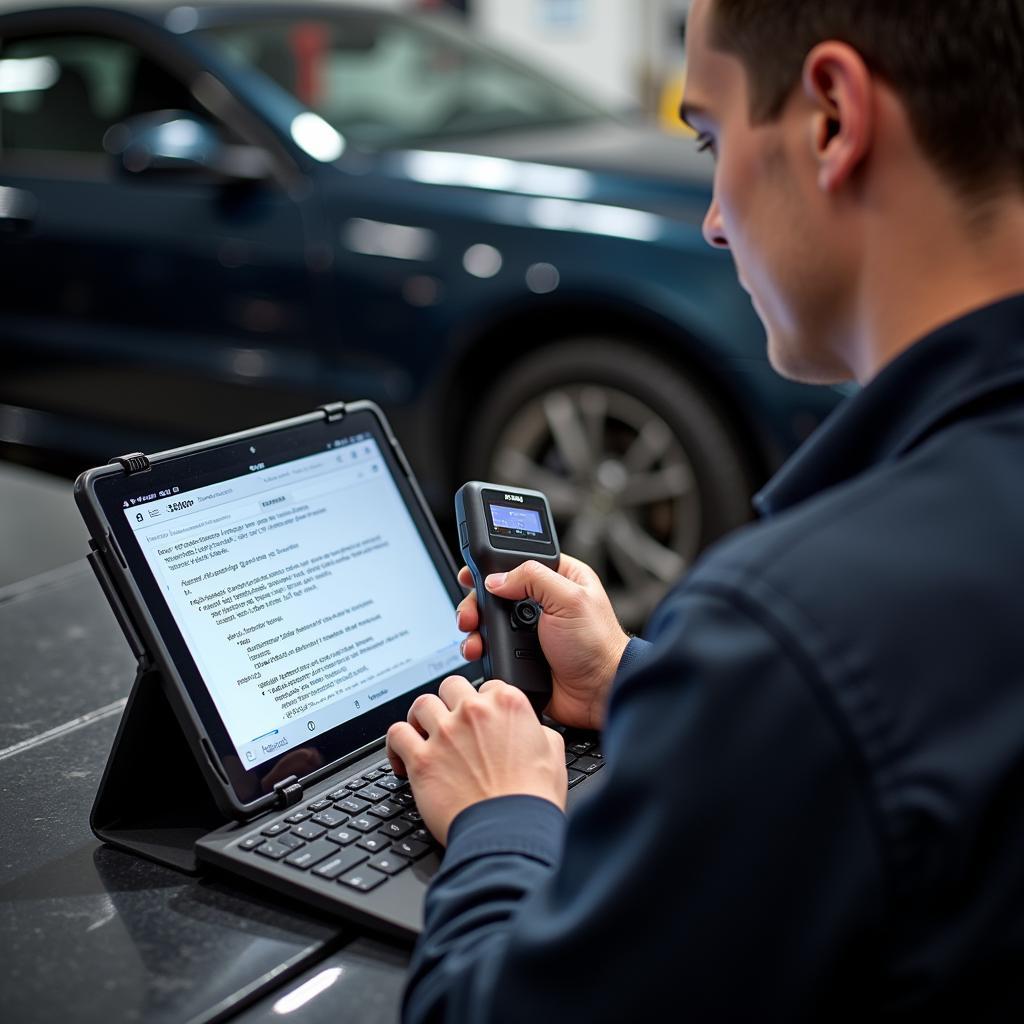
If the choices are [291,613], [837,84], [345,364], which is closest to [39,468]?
[345,364]

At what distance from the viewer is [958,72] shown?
77 centimetres

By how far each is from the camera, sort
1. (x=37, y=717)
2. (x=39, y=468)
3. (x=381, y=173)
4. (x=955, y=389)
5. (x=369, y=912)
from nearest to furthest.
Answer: (x=955, y=389) → (x=369, y=912) → (x=37, y=717) → (x=381, y=173) → (x=39, y=468)

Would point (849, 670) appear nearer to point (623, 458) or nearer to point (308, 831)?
point (308, 831)

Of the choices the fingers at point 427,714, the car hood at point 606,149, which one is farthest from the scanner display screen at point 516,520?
the car hood at point 606,149

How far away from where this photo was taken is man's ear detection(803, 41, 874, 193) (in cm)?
78

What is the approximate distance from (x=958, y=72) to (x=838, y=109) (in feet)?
0.22

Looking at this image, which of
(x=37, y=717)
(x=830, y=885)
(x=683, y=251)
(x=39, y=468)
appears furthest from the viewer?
(x=39, y=468)

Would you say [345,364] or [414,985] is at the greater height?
[345,364]

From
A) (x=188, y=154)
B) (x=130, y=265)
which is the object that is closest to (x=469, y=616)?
(x=188, y=154)

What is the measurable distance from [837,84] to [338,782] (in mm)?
648

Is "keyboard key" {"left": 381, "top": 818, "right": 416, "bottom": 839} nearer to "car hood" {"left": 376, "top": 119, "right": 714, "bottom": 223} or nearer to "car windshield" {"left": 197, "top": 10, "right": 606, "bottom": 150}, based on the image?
"car hood" {"left": 376, "top": 119, "right": 714, "bottom": 223}

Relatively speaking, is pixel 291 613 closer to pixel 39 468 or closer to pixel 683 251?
pixel 683 251

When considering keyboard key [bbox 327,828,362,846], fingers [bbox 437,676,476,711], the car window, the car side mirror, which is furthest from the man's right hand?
the car window

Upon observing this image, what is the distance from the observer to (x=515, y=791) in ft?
3.14
